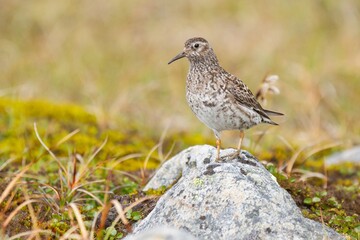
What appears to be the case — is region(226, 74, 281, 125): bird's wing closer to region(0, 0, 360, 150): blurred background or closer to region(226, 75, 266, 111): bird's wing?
region(226, 75, 266, 111): bird's wing

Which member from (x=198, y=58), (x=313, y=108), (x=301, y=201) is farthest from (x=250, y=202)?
(x=313, y=108)

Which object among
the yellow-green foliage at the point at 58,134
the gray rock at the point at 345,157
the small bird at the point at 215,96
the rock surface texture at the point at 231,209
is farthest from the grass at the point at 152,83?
the rock surface texture at the point at 231,209

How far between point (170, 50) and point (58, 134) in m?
7.49

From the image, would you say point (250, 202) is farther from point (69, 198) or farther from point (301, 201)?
point (69, 198)

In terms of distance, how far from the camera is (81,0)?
19141 millimetres

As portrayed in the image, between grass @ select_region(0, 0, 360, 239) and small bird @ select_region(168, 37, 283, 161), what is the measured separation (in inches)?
32.5

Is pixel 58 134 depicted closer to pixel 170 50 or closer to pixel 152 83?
pixel 152 83

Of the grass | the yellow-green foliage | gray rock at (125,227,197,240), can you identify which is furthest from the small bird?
the yellow-green foliage

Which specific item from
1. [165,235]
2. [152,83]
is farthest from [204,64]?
[152,83]

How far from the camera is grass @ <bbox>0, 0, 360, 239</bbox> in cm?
897

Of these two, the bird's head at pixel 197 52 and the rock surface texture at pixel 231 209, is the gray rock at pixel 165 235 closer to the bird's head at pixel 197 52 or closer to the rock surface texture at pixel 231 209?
the rock surface texture at pixel 231 209

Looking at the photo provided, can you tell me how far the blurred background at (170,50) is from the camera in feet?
47.3

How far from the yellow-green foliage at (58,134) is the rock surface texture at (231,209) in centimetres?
319

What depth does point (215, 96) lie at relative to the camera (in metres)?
7.01
